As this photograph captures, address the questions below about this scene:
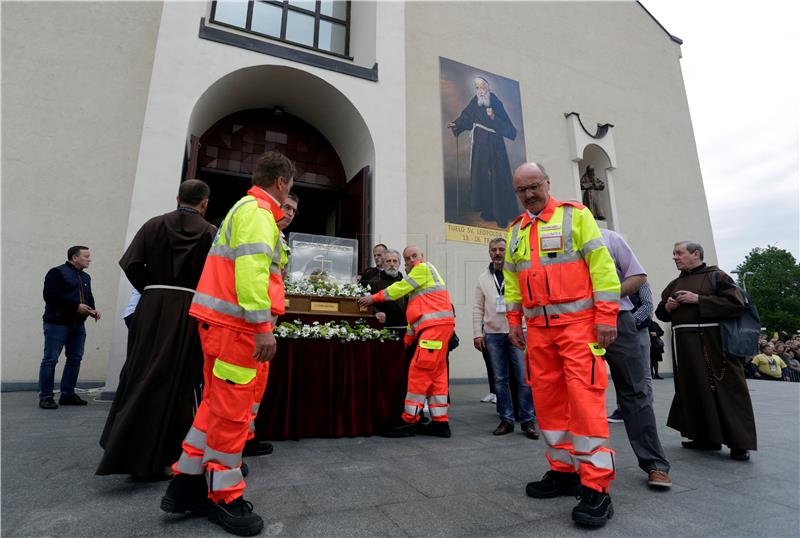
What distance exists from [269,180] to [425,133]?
8.28 m

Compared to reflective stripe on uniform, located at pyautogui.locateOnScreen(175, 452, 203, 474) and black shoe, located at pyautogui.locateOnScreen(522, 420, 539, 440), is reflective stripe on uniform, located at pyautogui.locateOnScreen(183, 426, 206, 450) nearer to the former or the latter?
reflective stripe on uniform, located at pyautogui.locateOnScreen(175, 452, 203, 474)

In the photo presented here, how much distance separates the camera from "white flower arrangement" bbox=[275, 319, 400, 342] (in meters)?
4.36

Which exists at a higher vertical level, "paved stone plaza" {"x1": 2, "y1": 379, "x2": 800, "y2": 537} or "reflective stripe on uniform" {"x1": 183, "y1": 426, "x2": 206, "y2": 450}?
"reflective stripe on uniform" {"x1": 183, "y1": 426, "x2": 206, "y2": 450}

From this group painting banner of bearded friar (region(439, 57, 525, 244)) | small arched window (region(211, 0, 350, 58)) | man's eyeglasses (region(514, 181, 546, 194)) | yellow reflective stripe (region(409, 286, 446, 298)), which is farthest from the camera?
painting banner of bearded friar (region(439, 57, 525, 244))

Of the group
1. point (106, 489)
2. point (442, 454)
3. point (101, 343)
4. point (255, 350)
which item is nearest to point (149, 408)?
point (106, 489)

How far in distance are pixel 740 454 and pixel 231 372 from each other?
4.30 metres

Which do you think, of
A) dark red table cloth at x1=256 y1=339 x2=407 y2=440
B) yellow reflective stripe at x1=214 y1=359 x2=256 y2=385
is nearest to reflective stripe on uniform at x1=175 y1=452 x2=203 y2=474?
yellow reflective stripe at x1=214 y1=359 x2=256 y2=385

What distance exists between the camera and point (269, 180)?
2586 mm

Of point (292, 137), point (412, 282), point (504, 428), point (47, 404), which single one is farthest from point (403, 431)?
point (292, 137)

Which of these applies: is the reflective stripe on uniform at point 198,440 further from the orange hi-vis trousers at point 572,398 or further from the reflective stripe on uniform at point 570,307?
the reflective stripe on uniform at point 570,307

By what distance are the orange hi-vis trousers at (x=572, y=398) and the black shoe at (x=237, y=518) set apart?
1.77 metres

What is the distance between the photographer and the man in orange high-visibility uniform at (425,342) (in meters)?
4.39

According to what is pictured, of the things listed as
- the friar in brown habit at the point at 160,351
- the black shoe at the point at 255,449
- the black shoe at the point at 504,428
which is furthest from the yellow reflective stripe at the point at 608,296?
the black shoe at the point at 255,449

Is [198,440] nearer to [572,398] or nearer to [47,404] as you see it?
[572,398]
